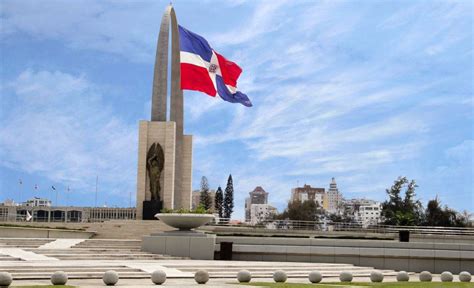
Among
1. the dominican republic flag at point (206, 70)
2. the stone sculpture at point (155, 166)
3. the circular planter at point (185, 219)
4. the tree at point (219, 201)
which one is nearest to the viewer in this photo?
the circular planter at point (185, 219)

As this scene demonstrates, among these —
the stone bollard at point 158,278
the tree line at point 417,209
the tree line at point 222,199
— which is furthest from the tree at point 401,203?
the stone bollard at point 158,278

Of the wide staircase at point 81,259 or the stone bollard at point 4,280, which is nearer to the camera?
the stone bollard at point 4,280

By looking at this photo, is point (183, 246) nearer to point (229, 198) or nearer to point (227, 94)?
point (227, 94)

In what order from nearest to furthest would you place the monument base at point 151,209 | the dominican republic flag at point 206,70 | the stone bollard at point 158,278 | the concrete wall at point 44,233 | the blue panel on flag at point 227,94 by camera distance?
the stone bollard at point 158,278 < the concrete wall at point 44,233 < the dominican republic flag at point 206,70 < the blue panel on flag at point 227,94 < the monument base at point 151,209

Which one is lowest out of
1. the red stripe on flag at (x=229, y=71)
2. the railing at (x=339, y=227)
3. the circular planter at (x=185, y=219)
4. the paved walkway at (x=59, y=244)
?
the paved walkway at (x=59, y=244)

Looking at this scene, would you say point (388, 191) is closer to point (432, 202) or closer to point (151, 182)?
point (432, 202)

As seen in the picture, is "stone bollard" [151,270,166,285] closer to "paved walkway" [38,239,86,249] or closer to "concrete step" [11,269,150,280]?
"concrete step" [11,269,150,280]

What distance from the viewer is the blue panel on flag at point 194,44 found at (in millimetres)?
34875

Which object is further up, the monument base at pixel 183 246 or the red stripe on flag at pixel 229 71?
the red stripe on flag at pixel 229 71

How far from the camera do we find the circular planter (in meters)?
25.6

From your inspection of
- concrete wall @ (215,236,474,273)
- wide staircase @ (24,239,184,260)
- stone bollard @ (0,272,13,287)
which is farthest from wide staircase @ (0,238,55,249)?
stone bollard @ (0,272,13,287)

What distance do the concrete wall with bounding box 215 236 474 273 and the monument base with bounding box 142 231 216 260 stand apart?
540 millimetres

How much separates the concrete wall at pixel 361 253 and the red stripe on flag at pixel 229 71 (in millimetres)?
11421

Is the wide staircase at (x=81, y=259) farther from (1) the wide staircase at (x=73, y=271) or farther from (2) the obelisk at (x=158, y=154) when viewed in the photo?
(2) the obelisk at (x=158, y=154)
